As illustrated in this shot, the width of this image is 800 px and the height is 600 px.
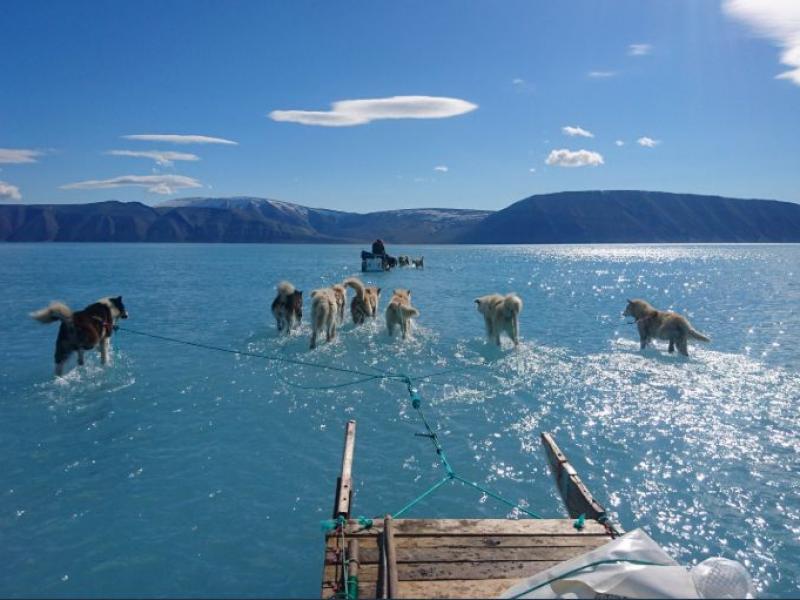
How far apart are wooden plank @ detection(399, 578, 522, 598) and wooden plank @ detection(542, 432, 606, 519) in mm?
1741

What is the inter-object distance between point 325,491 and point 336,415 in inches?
124

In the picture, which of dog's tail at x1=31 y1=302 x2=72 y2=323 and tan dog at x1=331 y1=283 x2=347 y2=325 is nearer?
dog's tail at x1=31 y1=302 x2=72 y2=323

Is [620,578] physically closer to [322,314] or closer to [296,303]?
[322,314]

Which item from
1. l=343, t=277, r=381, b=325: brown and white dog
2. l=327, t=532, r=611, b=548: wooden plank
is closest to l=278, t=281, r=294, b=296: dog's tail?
l=343, t=277, r=381, b=325: brown and white dog

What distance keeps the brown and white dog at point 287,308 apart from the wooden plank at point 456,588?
13970 millimetres

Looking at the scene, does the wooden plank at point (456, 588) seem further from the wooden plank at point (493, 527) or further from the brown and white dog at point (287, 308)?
the brown and white dog at point (287, 308)

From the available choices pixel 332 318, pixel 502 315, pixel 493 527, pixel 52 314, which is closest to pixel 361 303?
pixel 332 318

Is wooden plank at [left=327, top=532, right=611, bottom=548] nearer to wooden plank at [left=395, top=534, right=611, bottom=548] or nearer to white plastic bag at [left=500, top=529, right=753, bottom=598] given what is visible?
wooden plank at [left=395, top=534, right=611, bottom=548]

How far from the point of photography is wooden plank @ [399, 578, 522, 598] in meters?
4.66

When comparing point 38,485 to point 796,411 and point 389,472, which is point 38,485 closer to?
point 389,472

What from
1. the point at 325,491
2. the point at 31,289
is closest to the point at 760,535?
the point at 325,491

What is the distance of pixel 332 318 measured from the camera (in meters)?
17.2

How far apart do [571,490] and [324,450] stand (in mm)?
4236

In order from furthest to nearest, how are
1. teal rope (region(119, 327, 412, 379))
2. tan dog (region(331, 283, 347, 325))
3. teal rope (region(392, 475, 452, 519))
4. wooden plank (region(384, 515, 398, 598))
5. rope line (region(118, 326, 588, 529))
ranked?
tan dog (region(331, 283, 347, 325)) < teal rope (region(119, 327, 412, 379)) < rope line (region(118, 326, 588, 529)) < teal rope (region(392, 475, 452, 519)) < wooden plank (region(384, 515, 398, 598))
